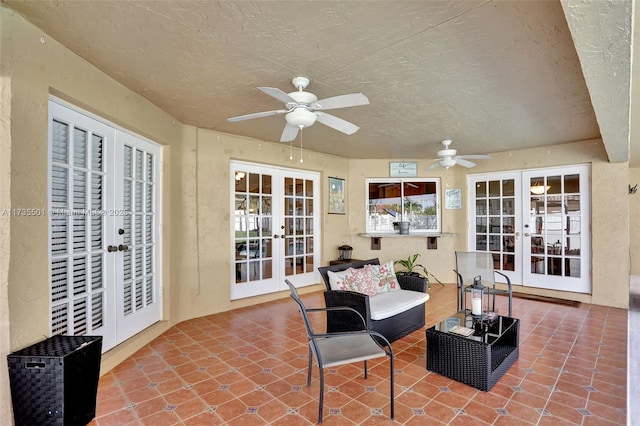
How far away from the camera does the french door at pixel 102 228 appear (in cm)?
245

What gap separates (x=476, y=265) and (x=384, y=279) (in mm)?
1528

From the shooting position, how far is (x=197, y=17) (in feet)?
6.50

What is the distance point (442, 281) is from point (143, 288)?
5158mm

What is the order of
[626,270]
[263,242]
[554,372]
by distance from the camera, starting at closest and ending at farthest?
[554,372] < [626,270] < [263,242]

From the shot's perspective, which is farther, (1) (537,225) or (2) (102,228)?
(1) (537,225)

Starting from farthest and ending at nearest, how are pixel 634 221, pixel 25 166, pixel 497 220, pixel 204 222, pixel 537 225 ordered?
pixel 634 221
pixel 497 220
pixel 537 225
pixel 204 222
pixel 25 166

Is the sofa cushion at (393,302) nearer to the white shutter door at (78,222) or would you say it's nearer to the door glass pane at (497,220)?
the white shutter door at (78,222)

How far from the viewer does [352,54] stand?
7.91 feet

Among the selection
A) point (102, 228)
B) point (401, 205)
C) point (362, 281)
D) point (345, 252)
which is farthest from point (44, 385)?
point (401, 205)

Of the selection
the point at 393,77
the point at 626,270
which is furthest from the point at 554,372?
the point at 626,270

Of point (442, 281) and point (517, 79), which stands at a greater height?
point (517, 79)

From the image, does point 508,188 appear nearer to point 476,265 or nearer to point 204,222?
point 476,265

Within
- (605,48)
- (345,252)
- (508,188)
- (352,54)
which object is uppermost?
(352,54)

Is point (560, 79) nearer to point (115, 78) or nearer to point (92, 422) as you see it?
point (115, 78)
